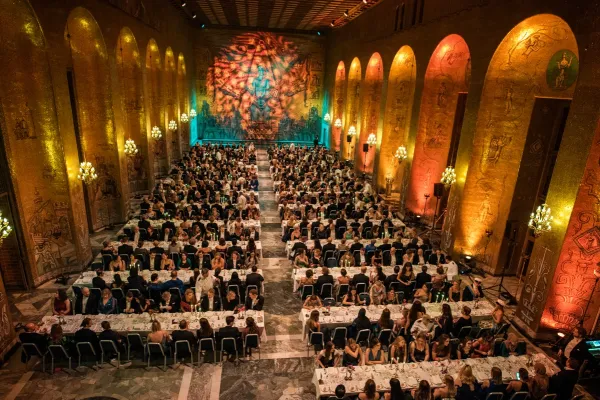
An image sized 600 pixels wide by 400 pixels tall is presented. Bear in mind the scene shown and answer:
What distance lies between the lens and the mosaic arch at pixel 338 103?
29766 mm

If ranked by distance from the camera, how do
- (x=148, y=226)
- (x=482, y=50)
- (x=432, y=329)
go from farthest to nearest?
1. (x=148, y=226)
2. (x=482, y=50)
3. (x=432, y=329)

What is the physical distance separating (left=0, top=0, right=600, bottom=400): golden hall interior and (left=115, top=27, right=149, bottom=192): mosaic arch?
7cm

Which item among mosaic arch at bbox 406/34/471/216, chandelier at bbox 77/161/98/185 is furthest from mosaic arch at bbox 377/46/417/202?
chandelier at bbox 77/161/98/185

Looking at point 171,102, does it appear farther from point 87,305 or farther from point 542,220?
point 542,220

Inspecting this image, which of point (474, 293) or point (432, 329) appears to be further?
point (474, 293)

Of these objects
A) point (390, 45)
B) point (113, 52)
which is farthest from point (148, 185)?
point (390, 45)

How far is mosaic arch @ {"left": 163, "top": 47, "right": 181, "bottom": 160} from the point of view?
24.1 meters

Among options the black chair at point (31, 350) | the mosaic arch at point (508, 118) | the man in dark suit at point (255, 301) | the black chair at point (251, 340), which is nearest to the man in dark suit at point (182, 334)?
the black chair at point (251, 340)

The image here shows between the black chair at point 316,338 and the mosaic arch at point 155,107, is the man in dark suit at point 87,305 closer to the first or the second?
the black chair at point 316,338

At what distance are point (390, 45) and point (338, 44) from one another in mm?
11630

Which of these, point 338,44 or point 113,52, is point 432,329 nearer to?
point 113,52

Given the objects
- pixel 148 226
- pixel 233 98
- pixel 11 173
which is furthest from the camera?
pixel 233 98

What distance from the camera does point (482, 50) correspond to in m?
11.9

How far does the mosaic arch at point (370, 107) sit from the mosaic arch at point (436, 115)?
18.1ft
